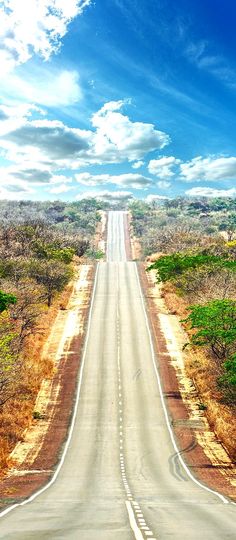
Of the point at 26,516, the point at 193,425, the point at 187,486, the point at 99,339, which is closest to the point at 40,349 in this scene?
the point at 99,339

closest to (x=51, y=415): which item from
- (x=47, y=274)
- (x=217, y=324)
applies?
(x=217, y=324)

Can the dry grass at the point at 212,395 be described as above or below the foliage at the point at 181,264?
below

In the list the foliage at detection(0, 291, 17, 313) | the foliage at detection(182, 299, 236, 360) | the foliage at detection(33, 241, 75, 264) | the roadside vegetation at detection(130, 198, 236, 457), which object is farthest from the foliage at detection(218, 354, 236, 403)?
the foliage at detection(33, 241, 75, 264)

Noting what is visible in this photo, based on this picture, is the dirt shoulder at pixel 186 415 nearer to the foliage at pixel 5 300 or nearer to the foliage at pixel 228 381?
the foliage at pixel 228 381

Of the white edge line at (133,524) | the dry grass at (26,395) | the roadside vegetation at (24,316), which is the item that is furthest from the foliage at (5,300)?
the white edge line at (133,524)

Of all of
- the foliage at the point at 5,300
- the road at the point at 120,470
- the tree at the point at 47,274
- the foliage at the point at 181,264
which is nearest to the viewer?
the road at the point at 120,470

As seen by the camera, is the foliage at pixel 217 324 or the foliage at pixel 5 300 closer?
the foliage at pixel 217 324

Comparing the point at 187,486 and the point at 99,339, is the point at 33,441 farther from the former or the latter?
the point at 99,339

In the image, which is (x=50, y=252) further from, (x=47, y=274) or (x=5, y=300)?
(x=5, y=300)
